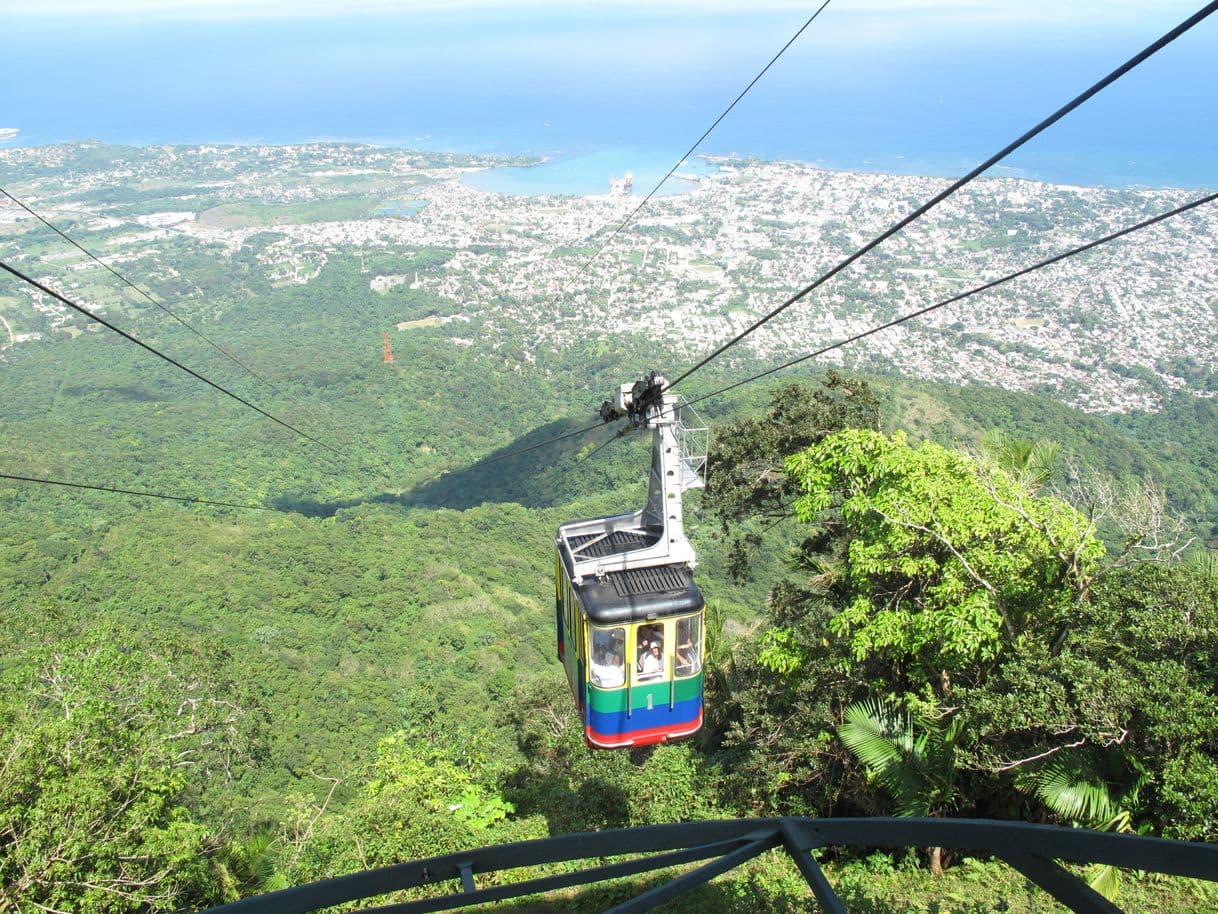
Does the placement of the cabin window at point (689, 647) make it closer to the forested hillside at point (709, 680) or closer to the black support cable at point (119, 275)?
the forested hillside at point (709, 680)

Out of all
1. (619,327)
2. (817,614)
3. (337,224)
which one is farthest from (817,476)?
(337,224)

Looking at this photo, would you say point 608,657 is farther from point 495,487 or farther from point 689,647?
point 495,487

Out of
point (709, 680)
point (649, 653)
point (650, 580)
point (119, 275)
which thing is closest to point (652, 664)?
point (649, 653)

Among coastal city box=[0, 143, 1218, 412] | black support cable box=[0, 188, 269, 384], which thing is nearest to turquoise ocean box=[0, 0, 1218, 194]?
coastal city box=[0, 143, 1218, 412]

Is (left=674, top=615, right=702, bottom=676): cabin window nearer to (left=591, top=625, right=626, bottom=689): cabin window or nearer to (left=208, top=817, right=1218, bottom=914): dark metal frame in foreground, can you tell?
(left=591, top=625, right=626, bottom=689): cabin window

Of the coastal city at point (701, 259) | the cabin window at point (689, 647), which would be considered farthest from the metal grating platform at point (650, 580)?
the coastal city at point (701, 259)

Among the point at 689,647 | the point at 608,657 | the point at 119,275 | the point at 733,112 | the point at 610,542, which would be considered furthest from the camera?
the point at 733,112

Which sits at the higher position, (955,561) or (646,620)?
(955,561)
